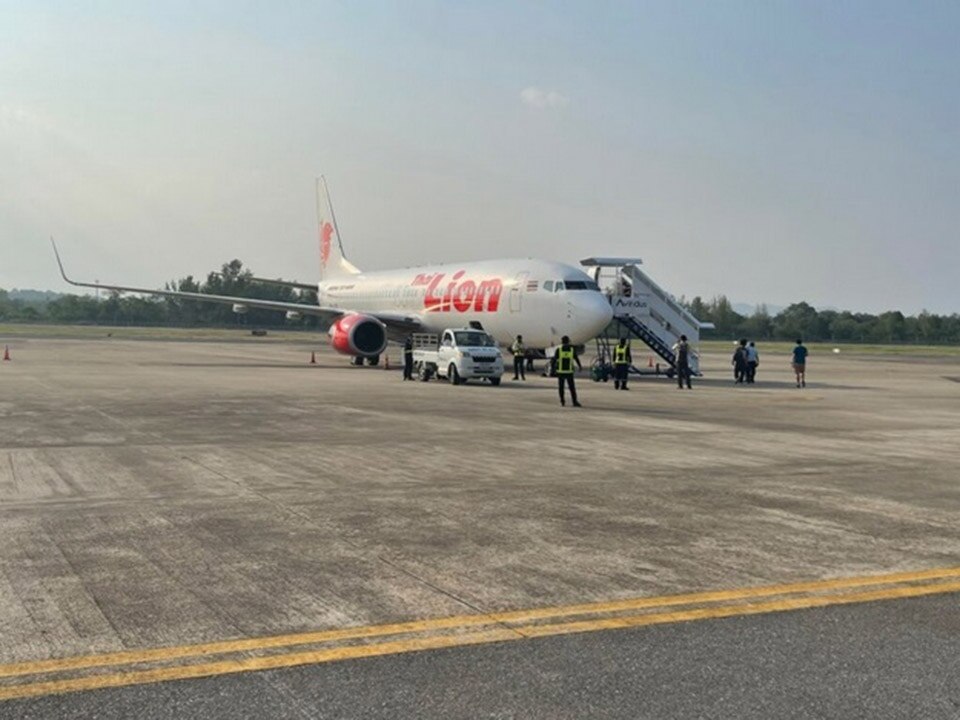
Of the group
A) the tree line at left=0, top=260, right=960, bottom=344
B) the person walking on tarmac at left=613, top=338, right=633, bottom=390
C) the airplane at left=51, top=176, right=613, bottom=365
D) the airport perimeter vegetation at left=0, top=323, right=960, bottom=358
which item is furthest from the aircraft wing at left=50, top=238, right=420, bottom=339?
the tree line at left=0, top=260, right=960, bottom=344

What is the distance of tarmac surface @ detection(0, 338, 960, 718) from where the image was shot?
5.43 metres

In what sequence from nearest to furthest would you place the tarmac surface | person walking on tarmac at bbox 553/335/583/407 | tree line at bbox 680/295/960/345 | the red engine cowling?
the tarmac surface, person walking on tarmac at bbox 553/335/583/407, the red engine cowling, tree line at bbox 680/295/960/345

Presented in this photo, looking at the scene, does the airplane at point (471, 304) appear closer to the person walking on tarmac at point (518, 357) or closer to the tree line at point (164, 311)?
the person walking on tarmac at point (518, 357)

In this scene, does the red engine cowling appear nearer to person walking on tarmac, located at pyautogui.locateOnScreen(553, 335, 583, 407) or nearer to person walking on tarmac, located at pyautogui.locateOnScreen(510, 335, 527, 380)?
person walking on tarmac, located at pyautogui.locateOnScreen(510, 335, 527, 380)

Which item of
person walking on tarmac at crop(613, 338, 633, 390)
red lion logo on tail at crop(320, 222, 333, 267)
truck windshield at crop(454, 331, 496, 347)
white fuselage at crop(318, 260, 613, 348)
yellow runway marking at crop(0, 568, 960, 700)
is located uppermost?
red lion logo on tail at crop(320, 222, 333, 267)

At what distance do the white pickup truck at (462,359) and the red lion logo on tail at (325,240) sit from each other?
93.8 feet

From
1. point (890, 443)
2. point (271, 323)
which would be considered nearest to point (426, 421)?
point (890, 443)

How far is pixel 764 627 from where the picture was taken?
6.55 m

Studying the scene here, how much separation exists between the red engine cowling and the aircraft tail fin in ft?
64.0

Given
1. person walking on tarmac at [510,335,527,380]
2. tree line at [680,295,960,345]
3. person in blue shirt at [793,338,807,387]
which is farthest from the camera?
tree line at [680,295,960,345]

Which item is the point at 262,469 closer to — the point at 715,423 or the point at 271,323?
the point at 715,423

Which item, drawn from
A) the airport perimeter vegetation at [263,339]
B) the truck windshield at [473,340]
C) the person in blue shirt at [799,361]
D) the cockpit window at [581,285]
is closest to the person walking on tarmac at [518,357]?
the truck windshield at [473,340]

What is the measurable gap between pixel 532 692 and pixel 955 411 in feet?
76.0

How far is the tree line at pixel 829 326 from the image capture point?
14700 cm
